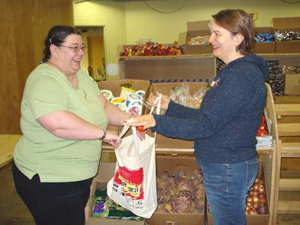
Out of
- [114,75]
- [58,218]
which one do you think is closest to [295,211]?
[58,218]

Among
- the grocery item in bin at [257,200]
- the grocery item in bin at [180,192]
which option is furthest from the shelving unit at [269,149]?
the grocery item in bin at [180,192]

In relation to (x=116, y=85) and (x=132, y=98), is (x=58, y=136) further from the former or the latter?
(x=116, y=85)

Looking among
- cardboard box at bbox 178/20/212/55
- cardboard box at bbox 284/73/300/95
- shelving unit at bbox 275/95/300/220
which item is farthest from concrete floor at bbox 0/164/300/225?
cardboard box at bbox 178/20/212/55

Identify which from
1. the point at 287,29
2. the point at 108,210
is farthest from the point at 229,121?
the point at 287,29

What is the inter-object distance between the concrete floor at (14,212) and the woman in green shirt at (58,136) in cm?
140

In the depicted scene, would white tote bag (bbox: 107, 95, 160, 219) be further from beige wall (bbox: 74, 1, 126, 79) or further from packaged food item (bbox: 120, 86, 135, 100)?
beige wall (bbox: 74, 1, 126, 79)

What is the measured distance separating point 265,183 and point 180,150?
73 cm

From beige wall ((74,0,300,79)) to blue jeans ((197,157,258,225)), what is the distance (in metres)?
5.28

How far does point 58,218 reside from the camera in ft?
4.43

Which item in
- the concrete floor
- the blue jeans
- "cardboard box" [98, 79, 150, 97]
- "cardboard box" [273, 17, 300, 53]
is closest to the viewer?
the blue jeans

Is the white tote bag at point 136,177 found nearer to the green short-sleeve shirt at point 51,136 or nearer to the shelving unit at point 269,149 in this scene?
the green short-sleeve shirt at point 51,136

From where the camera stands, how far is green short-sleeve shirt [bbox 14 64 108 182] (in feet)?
3.88

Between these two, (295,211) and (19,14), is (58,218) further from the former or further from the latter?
(19,14)

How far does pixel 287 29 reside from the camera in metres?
3.26
